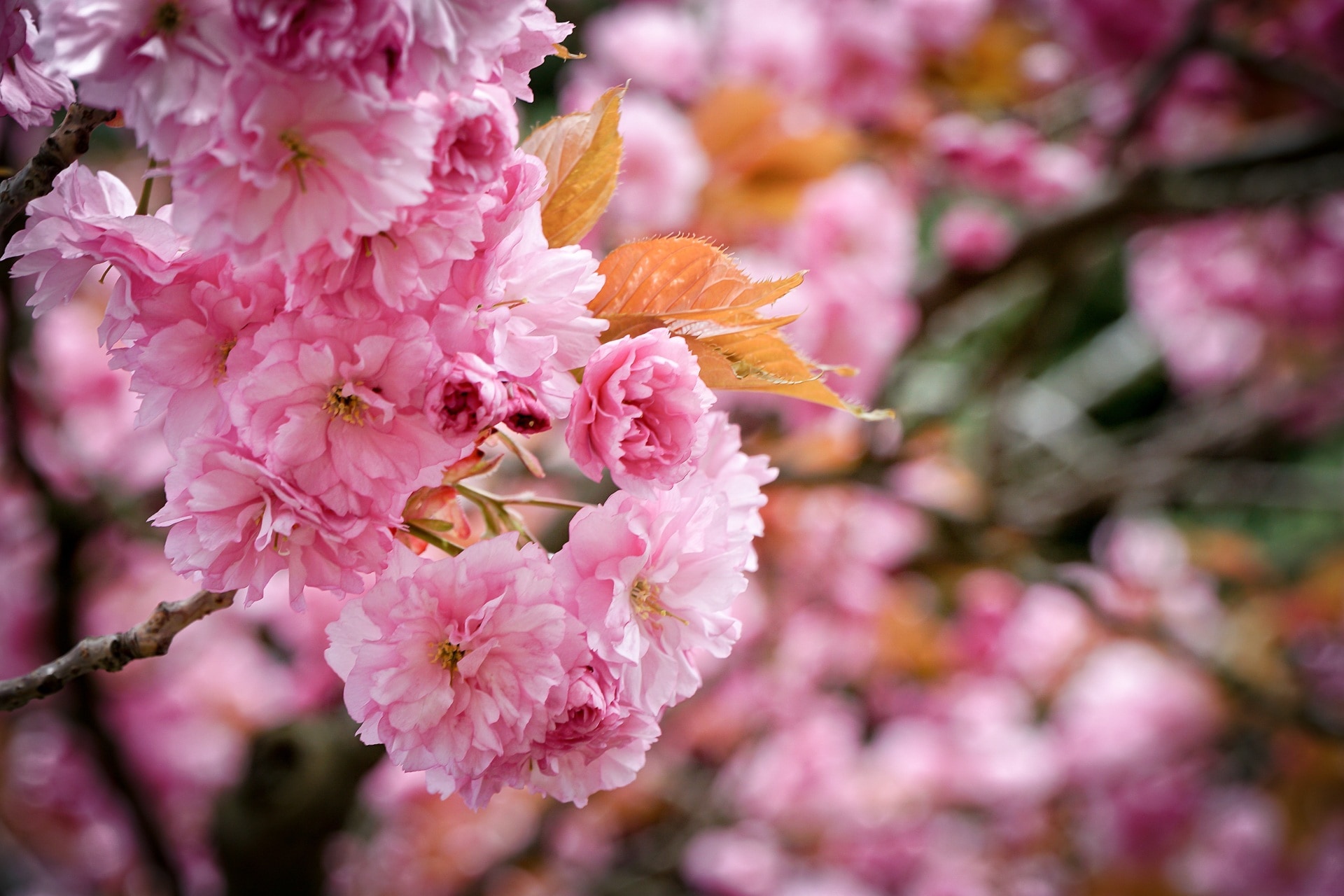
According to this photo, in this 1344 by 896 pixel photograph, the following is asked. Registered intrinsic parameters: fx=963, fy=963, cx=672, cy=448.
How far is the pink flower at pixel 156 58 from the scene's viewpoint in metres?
0.29

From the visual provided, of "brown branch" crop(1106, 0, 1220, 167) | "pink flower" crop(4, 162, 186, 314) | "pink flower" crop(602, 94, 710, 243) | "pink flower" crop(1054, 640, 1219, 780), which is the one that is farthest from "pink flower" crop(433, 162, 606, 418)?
"pink flower" crop(1054, 640, 1219, 780)

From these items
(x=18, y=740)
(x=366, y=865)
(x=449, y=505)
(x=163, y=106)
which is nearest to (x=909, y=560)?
(x=366, y=865)

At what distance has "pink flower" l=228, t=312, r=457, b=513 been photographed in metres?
0.34

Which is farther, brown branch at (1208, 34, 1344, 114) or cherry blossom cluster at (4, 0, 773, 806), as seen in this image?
brown branch at (1208, 34, 1344, 114)

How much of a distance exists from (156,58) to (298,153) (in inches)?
1.9

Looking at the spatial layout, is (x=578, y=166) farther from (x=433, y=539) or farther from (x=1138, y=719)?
(x=1138, y=719)

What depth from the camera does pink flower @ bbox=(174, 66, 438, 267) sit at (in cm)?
31

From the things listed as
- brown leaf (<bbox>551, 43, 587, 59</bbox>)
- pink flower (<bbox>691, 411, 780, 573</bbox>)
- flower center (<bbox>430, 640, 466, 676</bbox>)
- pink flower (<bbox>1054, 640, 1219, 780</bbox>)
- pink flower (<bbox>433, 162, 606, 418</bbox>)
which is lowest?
pink flower (<bbox>1054, 640, 1219, 780</bbox>)

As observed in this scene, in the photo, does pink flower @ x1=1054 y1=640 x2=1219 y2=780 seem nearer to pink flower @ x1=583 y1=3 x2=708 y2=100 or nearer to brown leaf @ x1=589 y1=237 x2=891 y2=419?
pink flower @ x1=583 y1=3 x2=708 y2=100

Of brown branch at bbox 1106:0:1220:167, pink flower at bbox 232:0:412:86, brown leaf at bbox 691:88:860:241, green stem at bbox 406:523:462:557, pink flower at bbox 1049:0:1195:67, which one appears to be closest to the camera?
pink flower at bbox 232:0:412:86

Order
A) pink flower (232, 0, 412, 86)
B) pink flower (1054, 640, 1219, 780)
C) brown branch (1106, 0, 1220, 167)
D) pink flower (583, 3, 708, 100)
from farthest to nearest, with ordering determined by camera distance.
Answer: pink flower (1054, 640, 1219, 780) → pink flower (583, 3, 708, 100) → brown branch (1106, 0, 1220, 167) → pink flower (232, 0, 412, 86)

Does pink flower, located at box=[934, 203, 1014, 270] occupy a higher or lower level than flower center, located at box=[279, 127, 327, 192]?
lower

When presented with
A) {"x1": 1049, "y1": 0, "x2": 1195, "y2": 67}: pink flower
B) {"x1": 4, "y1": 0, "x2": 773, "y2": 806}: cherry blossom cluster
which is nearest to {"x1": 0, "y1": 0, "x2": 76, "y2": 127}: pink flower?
{"x1": 4, "y1": 0, "x2": 773, "y2": 806}: cherry blossom cluster

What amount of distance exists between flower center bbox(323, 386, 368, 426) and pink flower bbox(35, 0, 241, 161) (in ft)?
0.30
